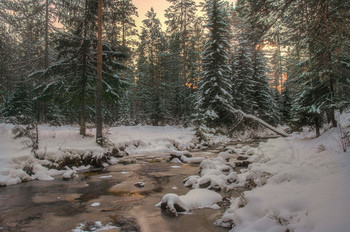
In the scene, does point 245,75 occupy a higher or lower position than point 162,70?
lower

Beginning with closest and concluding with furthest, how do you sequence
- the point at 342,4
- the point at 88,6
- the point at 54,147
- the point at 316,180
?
the point at 316,180
the point at 342,4
the point at 54,147
the point at 88,6

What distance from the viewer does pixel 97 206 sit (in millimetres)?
5148

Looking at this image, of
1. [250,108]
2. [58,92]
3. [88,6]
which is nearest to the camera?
[88,6]

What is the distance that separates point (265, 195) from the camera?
4.03 metres

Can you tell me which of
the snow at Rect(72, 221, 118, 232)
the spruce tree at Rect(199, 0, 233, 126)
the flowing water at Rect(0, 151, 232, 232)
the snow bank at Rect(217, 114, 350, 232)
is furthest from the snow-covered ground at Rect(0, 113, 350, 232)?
the spruce tree at Rect(199, 0, 233, 126)

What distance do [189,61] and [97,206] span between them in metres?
25.5

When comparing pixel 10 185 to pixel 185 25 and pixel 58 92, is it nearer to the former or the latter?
pixel 58 92

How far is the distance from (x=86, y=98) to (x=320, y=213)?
12.9 meters

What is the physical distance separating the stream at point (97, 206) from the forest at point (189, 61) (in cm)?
419

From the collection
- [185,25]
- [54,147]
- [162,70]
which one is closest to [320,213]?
[54,147]

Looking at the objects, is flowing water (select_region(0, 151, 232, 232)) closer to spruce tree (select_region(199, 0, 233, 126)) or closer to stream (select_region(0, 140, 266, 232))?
stream (select_region(0, 140, 266, 232))

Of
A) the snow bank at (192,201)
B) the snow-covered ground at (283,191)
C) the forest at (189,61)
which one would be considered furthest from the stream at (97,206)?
the forest at (189,61)

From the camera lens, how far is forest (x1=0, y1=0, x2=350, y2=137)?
5.65 meters

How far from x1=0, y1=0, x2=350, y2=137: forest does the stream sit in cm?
419
